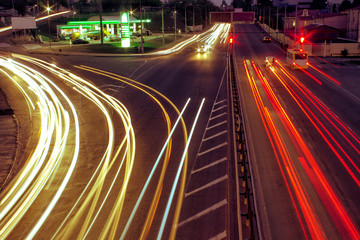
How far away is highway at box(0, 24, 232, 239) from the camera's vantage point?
11648 mm

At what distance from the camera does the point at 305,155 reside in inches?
667

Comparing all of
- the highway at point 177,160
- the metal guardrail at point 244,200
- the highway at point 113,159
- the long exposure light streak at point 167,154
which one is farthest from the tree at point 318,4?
the metal guardrail at point 244,200

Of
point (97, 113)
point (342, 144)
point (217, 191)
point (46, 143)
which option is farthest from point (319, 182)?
point (97, 113)

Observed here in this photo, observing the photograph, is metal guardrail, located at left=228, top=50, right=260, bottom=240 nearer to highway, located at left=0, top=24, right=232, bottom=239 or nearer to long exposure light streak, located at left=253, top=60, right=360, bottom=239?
highway, located at left=0, top=24, right=232, bottom=239

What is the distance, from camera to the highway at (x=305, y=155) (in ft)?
38.3

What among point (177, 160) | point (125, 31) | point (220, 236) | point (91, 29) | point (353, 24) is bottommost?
point (220, 236)

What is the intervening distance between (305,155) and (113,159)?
816cm

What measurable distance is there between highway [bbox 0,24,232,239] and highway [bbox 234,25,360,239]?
1.65 metres

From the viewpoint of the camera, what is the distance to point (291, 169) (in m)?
15.5

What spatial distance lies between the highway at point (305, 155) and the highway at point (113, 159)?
165 centimetres

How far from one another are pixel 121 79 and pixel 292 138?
21.7 meters

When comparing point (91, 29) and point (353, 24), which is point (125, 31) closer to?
point (91, 29)

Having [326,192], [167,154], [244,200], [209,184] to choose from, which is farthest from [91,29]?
[244,200]

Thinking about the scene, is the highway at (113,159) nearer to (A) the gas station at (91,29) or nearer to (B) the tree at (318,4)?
(A) the gas station at (91,29)
